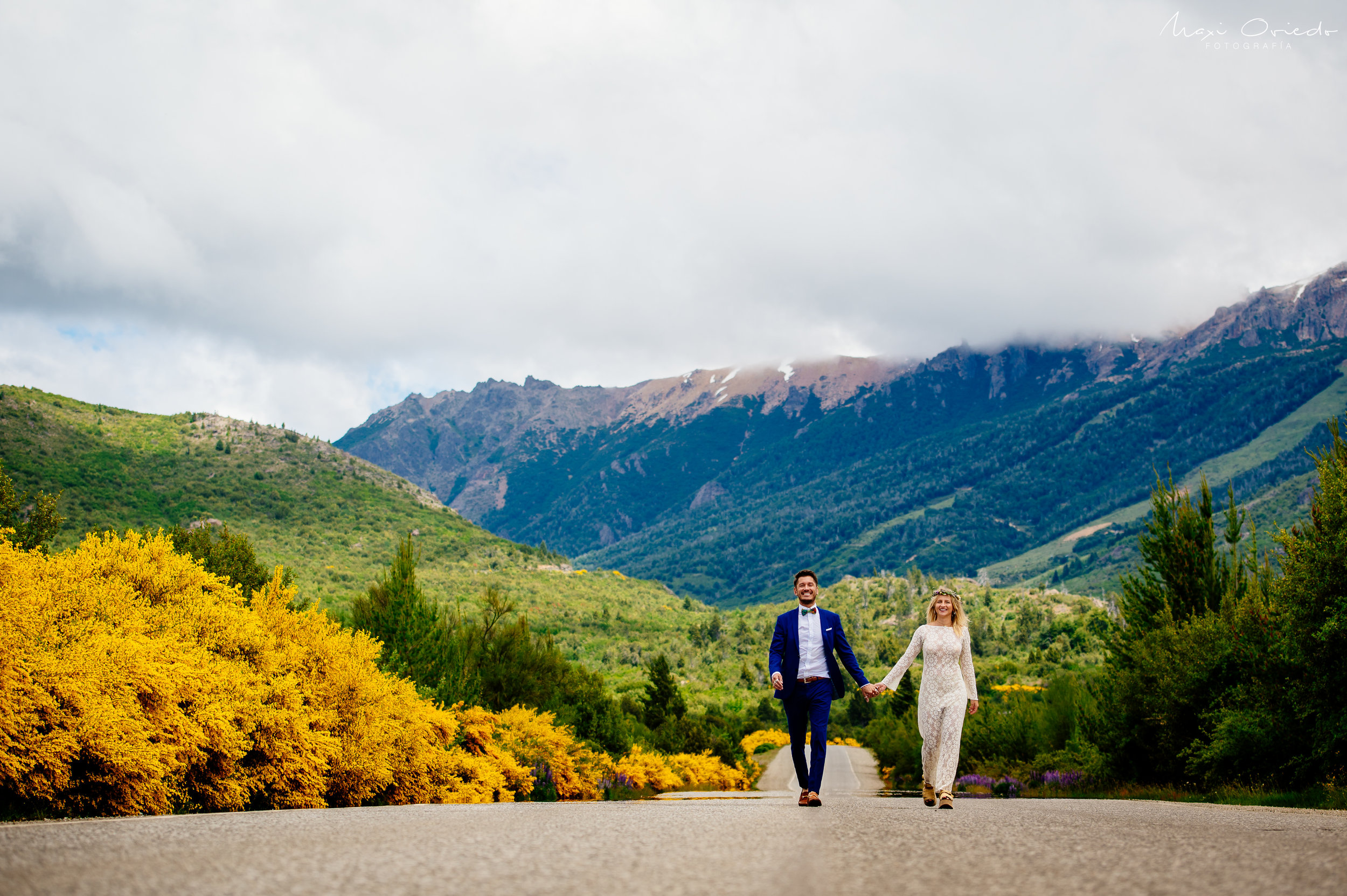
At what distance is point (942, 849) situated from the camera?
5688mm

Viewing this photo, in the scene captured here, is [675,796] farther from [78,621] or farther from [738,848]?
[738,848]

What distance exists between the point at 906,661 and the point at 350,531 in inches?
3862

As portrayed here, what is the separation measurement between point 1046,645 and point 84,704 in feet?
370

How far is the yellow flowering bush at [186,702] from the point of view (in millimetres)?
10125

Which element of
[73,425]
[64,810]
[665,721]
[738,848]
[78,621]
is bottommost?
[665,721]

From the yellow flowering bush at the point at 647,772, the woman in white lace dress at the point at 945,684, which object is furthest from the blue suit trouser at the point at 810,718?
the yellow flowering bush at the point at 647,772

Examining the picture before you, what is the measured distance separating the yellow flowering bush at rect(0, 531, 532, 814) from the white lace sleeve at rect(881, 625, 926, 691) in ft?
27.8

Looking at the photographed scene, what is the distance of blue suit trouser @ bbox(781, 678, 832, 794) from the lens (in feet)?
33.2

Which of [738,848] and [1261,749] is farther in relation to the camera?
[1261,749]

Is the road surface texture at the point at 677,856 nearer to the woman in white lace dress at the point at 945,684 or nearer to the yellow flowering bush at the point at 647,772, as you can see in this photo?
the woman in white lace dress at the point at 945,684

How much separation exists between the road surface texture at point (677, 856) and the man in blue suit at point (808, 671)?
5.28 ft

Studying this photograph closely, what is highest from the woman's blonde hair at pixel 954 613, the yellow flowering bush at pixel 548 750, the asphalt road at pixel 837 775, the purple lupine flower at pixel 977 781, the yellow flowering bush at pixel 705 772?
the woman's blonde hair at pixel 954 613

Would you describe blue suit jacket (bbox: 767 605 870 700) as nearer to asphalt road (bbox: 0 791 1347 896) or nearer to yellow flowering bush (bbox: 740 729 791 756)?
asphalt road (bbox: 0 791 1347 896)

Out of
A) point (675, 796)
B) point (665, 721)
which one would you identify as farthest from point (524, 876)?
point (665, 721)
